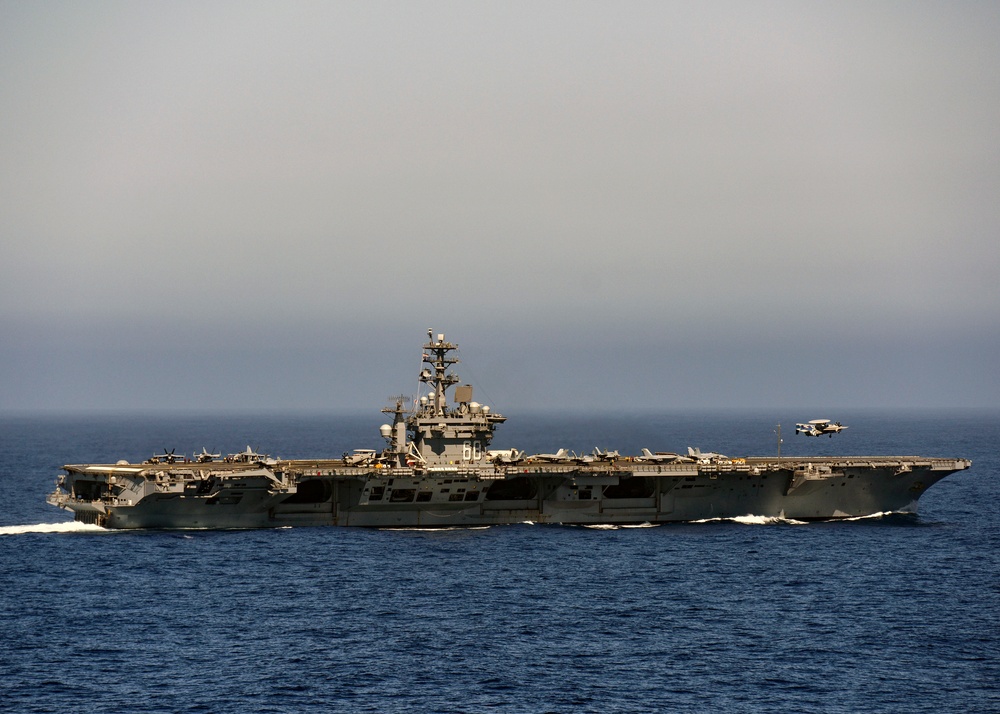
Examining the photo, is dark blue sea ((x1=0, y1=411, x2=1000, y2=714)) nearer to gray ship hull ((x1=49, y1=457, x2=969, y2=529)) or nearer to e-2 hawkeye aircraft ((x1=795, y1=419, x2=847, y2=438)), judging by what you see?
gray ship hull ((x1=49, y1=457, x2=969, y2=529))

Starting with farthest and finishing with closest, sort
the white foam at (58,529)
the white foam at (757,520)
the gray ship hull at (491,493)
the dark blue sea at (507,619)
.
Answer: the white foam at (757,520) → the white foam at (58,529) → the gray ship hull at (491,493) → the dark blue sea at (507,619)

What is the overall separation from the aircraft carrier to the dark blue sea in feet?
3.72

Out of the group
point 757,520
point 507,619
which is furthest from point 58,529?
point 757,520

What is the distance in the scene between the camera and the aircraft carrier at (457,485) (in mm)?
46844

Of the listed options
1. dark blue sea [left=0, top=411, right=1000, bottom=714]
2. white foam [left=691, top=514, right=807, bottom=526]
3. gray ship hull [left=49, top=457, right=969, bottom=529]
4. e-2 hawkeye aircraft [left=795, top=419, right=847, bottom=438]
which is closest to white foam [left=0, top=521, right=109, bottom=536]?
dark blue sea [left=0, top=411, right=1000, bottom=714]

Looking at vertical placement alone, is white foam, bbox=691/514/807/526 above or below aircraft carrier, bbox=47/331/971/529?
below

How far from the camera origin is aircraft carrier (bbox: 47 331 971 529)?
46844 mm

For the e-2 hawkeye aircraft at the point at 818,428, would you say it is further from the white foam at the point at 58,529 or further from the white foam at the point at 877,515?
the white foam at the point at 58,529

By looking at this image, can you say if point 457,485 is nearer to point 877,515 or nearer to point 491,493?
point 491,493

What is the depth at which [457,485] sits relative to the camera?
48875 millimetres

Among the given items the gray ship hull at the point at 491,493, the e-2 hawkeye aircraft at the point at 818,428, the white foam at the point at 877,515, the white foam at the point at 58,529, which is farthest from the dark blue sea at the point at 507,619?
the e-2 hawkeye aircraft at the point at 818,428

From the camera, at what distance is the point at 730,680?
29.0 metres

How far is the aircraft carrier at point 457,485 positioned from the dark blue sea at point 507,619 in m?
1.13

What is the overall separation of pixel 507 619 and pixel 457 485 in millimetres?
14732
